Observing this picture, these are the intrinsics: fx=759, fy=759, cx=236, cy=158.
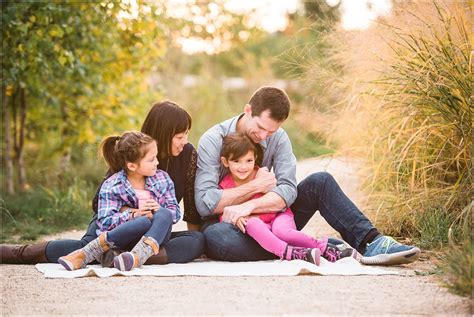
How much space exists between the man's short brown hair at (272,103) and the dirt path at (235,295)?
102 centimetres

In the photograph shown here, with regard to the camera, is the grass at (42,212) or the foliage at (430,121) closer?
the foliage at (430,121)

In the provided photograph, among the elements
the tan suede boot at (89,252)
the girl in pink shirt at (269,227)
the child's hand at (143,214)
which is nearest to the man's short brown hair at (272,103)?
the girl in pink shirt at (269,227)

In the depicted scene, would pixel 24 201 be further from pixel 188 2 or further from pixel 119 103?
pixel 188 2

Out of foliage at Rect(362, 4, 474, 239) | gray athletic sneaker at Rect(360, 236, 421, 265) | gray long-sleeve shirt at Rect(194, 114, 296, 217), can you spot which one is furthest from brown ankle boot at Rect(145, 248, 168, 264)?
foliage at Rect(362, 4, 474, 239)

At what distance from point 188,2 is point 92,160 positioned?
9.92ft

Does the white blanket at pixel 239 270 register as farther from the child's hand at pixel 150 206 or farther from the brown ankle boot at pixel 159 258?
the child's hand at pixel 150 206

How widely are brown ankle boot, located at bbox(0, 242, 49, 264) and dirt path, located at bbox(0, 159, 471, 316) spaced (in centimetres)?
37

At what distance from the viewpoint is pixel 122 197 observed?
4.23m

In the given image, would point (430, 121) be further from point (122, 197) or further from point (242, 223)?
point (122, 197)

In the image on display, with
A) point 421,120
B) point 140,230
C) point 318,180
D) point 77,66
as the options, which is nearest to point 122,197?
point 140,230

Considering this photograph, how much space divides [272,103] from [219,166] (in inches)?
20.5

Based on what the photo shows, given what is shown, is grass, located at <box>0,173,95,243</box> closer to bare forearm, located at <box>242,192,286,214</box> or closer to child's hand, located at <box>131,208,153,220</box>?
child's hand, located at <box>131,208,153,220</box>

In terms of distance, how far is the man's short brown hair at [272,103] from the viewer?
4.29 metres

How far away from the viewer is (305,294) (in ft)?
10.9
